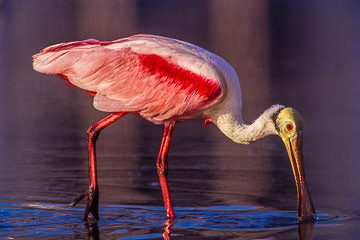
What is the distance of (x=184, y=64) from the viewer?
807 centimetres

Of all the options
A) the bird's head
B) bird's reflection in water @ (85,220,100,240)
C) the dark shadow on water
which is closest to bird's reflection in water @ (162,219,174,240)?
the dark shadow on water

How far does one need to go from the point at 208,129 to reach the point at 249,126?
14.2 ft

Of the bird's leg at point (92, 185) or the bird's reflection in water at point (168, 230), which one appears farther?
the bird's leg at point (92, 185)

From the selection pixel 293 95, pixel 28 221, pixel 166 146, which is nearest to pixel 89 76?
pixel 166 146

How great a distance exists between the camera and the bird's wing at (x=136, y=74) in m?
8.08

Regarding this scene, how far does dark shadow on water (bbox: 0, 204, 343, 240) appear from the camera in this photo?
6.96m

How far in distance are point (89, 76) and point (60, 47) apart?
34 cm

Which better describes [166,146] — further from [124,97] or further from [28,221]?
[28,221]

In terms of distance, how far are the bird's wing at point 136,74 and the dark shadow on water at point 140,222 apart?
2.75ft

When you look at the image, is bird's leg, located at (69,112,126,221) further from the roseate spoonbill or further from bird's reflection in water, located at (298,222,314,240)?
bird's reflection in water, located at (298,222,314,240)

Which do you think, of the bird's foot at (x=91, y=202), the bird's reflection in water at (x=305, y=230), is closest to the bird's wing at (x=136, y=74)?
the bird's foot at (x=91, y=202)

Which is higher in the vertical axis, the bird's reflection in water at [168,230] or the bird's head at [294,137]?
the bird's head at [294,137]

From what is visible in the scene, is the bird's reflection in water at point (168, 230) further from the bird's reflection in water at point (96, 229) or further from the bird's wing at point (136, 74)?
the bird's wing at point (136, 74)

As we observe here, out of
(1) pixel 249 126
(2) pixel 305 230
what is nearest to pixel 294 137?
(1) pixel 249 126
